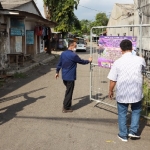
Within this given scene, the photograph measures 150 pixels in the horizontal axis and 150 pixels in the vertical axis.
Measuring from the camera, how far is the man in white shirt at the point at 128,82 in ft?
13.7

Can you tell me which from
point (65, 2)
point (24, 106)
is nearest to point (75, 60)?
point (24, 106)

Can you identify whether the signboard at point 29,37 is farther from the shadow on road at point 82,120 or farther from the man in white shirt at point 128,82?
the man in white shirt at point 128,82

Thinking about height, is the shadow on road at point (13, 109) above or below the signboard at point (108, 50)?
below

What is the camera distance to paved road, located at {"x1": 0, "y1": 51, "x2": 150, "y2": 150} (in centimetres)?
422

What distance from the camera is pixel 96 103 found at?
22.2 feet

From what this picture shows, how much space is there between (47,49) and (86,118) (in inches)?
777

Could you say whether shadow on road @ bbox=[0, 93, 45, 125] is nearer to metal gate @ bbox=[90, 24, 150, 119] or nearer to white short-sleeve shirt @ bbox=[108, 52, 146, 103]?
metal gate @ bbox=[90, 24, 150, 119]

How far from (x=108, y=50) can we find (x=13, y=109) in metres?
2.88

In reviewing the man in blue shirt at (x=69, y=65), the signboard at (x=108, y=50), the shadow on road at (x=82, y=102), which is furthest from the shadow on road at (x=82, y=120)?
the signboard at (x=108, y=50)

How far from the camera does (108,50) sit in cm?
581

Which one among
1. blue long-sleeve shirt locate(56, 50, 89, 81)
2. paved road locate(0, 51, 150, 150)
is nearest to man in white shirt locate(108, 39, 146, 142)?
paved road locate(0, 51, 150, 150)

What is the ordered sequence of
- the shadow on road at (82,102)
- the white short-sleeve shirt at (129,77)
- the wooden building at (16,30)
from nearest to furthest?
the white short-sleeve shirt at (129,77), the shadow on road at (82,102), the wooden building at (16,30)

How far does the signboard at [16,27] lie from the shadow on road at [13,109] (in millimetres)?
7223

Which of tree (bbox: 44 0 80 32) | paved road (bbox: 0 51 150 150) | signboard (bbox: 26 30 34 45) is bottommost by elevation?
paved road (bbox: 0 51 150 150)
